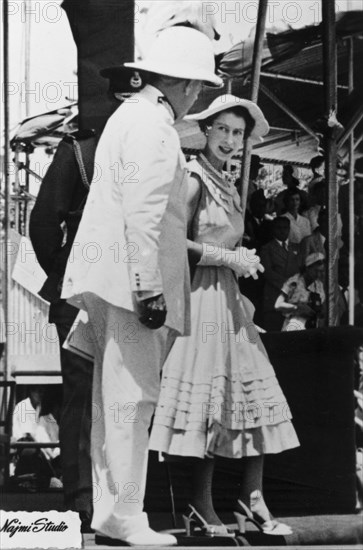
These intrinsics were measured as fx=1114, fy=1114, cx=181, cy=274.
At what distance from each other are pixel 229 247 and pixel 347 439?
1.19 m

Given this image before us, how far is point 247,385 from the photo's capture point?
5.45 metres

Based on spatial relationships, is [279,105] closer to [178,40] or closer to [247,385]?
[178,40]

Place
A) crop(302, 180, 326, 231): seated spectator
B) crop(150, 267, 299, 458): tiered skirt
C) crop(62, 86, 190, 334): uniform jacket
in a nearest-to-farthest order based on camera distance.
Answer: crop(62, 86, 190, 334): uniform jacket
crop(150, 267, 299, 458): tiered skirt
crop(302, 180, 326, 231): seated spectator

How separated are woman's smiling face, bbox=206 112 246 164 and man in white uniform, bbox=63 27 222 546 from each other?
8.5 inches

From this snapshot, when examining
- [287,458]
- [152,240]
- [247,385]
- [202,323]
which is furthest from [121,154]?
[287,458]

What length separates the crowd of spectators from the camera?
231 inches

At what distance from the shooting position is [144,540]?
17.4 feet

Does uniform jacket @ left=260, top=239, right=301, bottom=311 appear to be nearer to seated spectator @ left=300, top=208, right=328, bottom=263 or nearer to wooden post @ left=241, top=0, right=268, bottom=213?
seated spectator @ left=300, top=208, right=328, bottom=263

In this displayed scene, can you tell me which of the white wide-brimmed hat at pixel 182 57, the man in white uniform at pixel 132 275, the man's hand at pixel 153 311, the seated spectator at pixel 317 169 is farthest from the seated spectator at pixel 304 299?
the white wide-brimmed hat at pixel 182 57

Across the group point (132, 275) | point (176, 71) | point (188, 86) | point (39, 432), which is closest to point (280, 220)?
point (188, 86)

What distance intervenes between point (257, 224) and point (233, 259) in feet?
1.35

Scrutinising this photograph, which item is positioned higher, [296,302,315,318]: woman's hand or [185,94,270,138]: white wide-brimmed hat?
[185,94,270,138]: white wide-brimmed hat

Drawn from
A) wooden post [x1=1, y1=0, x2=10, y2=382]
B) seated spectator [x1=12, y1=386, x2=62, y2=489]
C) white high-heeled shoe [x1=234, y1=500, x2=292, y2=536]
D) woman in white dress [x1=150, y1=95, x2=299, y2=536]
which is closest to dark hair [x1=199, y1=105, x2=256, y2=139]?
woman in white dress [x1=150, y1=95, x2=299, y2=536]

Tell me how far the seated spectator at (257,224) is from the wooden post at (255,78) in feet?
0.26
